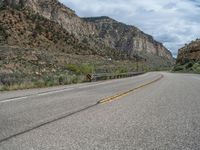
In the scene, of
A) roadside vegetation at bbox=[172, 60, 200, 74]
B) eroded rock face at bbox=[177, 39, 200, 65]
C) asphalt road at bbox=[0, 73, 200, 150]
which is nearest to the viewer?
asphalt road at bbox=[0, 73, 200, 150]

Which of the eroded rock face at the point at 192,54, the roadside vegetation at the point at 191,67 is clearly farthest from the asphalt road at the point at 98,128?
the eroded rock face at the point at 192,54

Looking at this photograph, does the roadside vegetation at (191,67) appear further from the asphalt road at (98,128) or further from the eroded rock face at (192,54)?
the asphalt road at (98,128)

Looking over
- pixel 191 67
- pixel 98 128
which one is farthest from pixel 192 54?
pixel 98 128

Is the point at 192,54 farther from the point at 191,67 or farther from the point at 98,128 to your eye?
the point at 98,128

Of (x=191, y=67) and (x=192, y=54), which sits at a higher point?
(x=192, y=54)

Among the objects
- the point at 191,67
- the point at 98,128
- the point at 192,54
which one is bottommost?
the point at 191,67

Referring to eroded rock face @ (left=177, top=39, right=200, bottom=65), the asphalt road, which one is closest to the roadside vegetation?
eroded rock face @ (left=177, top=39, right=200, bottom=65)

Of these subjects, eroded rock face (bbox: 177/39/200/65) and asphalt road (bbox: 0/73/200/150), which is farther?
eroded rock face (bbox: 177/39/200/65)

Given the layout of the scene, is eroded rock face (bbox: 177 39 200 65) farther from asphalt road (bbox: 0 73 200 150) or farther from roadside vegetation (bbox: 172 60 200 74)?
asphalt road (bbox: 0 73 200 150)

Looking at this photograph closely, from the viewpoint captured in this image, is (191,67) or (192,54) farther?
(192,54)

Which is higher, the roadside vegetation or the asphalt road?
the asphalt road

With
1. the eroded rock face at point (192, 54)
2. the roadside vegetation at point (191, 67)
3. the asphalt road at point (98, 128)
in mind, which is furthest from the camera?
the eroded rock face at point (192, 54)

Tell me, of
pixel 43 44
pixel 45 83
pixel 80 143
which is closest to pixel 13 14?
pixel 43 44

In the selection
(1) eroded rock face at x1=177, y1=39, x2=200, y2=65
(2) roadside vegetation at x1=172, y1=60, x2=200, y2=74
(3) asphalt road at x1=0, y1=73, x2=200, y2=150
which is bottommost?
(2) roadside vegetation at x1=172, y1=60, x2=200, y2=74
